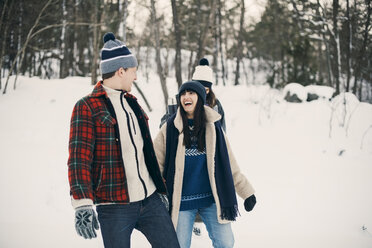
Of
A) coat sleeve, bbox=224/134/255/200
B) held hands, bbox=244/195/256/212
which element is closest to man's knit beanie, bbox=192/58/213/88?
coat sleeve, bbox=224/134/255/200

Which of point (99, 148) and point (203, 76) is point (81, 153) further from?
point (203, 76)

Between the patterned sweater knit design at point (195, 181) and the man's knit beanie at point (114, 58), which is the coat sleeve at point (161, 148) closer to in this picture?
the patterned sweater knit design at point (195, 181)

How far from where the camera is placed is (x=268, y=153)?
6164 millimetres

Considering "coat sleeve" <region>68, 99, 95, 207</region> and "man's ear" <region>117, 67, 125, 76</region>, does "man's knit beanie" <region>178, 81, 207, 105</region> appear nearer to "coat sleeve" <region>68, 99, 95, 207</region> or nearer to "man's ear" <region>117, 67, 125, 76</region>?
"man's ear" <region>117, 67, 125, 76</region>

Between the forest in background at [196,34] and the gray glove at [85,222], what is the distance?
6775 millimetres

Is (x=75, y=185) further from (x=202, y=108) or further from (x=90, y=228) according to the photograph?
(x=202, y=108)

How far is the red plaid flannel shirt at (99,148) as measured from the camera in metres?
1.58

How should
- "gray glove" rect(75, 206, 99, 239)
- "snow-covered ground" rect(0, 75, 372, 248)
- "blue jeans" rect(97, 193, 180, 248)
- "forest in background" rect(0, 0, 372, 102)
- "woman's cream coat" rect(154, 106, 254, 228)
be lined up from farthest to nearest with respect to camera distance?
"forest in background" rect(0, 0, 372, 102), "snow-covered ground" rect(0, 75, 372, 248), "woman's cream coat" rect(154, 106, 254, 228), "blue jeans" rect(97, 193, 180, 248), "gray glove" rect(75, 206, 99, 239)

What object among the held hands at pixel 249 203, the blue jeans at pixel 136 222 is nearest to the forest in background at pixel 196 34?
the held hands at pixel 249 203

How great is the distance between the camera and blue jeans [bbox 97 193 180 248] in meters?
1.69

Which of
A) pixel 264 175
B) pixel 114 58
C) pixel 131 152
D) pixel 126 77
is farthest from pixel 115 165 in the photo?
pixel 264 175

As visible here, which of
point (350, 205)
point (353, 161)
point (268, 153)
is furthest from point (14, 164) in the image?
point (353, 161)

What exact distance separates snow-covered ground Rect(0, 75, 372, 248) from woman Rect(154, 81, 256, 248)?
4.12 feet

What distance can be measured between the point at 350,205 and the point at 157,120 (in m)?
5.51
